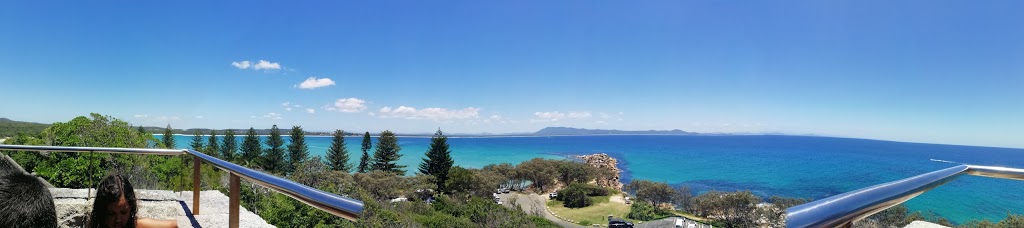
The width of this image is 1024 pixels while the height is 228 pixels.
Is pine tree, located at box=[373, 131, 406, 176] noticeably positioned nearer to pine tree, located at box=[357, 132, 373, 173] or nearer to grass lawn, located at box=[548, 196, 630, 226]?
pine tree, located at box=[357, 132, 373, 173]

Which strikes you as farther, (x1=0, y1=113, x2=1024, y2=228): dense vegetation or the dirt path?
the dirt path

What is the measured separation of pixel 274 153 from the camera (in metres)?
43.7

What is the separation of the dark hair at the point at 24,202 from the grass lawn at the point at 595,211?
33.5m

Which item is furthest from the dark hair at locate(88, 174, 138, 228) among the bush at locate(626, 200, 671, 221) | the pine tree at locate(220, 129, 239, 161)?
the pine tree at locate(220, 129, 239, 161)

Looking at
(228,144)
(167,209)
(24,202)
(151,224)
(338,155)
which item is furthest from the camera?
(228,144)

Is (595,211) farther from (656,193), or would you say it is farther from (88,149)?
(88,149)

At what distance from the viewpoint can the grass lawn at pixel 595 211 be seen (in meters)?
34.3

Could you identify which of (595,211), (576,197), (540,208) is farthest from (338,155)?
(595,211)

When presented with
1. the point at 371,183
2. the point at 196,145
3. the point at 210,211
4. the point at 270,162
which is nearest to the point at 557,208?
the point at 371,183

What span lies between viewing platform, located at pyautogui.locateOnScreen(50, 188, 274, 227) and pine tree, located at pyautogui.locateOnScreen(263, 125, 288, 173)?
4518 centimetres

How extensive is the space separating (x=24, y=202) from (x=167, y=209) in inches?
60.0

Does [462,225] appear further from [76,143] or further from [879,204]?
[879,204]

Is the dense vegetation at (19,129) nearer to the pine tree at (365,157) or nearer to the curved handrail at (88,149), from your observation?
the pine tree at (365,157)

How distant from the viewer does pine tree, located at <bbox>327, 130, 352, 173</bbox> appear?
141ft
